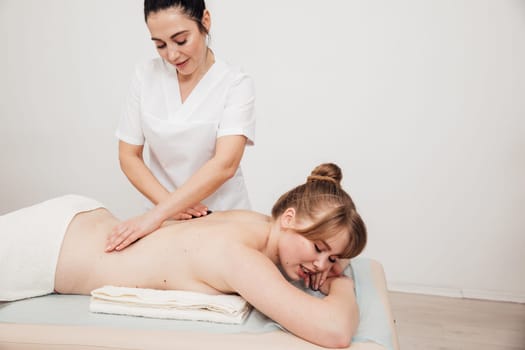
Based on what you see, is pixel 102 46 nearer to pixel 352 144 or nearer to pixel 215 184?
pixel 352 144

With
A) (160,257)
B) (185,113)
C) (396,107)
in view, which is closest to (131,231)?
(160,257)

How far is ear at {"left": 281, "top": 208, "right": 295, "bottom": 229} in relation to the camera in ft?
4.76

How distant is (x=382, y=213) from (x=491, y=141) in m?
0.68

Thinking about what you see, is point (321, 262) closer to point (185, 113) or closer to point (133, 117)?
point (185, 113)

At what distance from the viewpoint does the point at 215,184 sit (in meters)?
1.69

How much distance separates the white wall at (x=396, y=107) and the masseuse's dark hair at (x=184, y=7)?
1.23 meters

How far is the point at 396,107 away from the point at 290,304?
1794 mm

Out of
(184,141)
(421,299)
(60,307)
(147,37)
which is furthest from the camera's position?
(147,37)

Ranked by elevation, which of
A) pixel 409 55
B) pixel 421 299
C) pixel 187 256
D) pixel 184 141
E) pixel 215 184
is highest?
pixel 409 55

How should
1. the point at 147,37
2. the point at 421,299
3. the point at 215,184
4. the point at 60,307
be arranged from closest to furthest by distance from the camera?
the point at 60,307, the point at 215,184, the point at 421,299, the point at 147,37

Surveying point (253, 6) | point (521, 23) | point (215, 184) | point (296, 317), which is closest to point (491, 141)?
point (521, 23)

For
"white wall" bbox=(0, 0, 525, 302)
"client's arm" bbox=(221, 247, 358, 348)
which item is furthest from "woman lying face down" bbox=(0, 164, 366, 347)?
"white wall" bbox=(0, 0, 525, 302)

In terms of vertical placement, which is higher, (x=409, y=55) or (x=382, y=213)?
(x=409, y=55)

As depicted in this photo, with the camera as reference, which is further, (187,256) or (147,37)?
(147,37)
